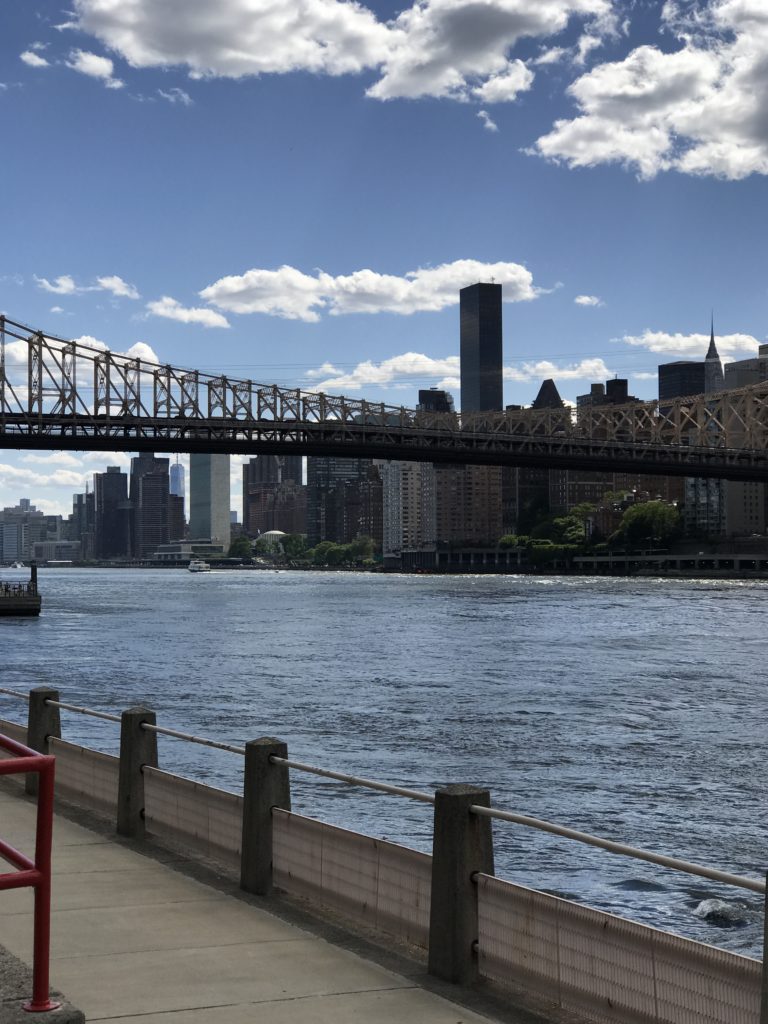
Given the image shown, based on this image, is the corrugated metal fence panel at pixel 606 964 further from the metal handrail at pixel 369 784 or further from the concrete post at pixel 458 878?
the metal handrail at pixel 369 784

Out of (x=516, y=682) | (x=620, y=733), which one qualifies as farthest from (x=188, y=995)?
(x=516, y=682)

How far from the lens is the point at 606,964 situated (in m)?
7.25

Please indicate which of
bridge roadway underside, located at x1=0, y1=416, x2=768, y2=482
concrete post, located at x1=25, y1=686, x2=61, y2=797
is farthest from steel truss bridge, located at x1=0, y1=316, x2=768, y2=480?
concrete post, located at x1=25, y1=686, x2=61, y2=797

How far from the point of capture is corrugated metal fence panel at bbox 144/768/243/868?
1090 centimetres

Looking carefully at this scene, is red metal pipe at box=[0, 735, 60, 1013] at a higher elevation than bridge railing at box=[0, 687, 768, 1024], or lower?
higher

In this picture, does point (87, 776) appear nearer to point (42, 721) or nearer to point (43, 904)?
point (42, 721)

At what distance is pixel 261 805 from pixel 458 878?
2.49 metres

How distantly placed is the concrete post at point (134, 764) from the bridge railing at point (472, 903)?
21.4 inches

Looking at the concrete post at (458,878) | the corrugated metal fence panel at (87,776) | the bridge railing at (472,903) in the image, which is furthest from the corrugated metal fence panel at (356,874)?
the corrugated metal fence panel at (87,776)

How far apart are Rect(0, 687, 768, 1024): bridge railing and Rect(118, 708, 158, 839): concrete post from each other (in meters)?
0.54

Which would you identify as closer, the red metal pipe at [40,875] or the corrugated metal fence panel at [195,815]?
the red metal pipe at [40,875]

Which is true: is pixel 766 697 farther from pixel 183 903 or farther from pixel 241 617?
pixel 241 617

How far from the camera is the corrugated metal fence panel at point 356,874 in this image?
28.6ft

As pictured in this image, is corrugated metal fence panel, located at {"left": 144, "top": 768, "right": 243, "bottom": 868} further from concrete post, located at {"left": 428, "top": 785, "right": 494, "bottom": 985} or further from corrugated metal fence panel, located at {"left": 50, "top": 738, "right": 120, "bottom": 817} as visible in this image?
concrete post, located at {"left": 428, "top": 785, "right": 494, "bottom": 985}
